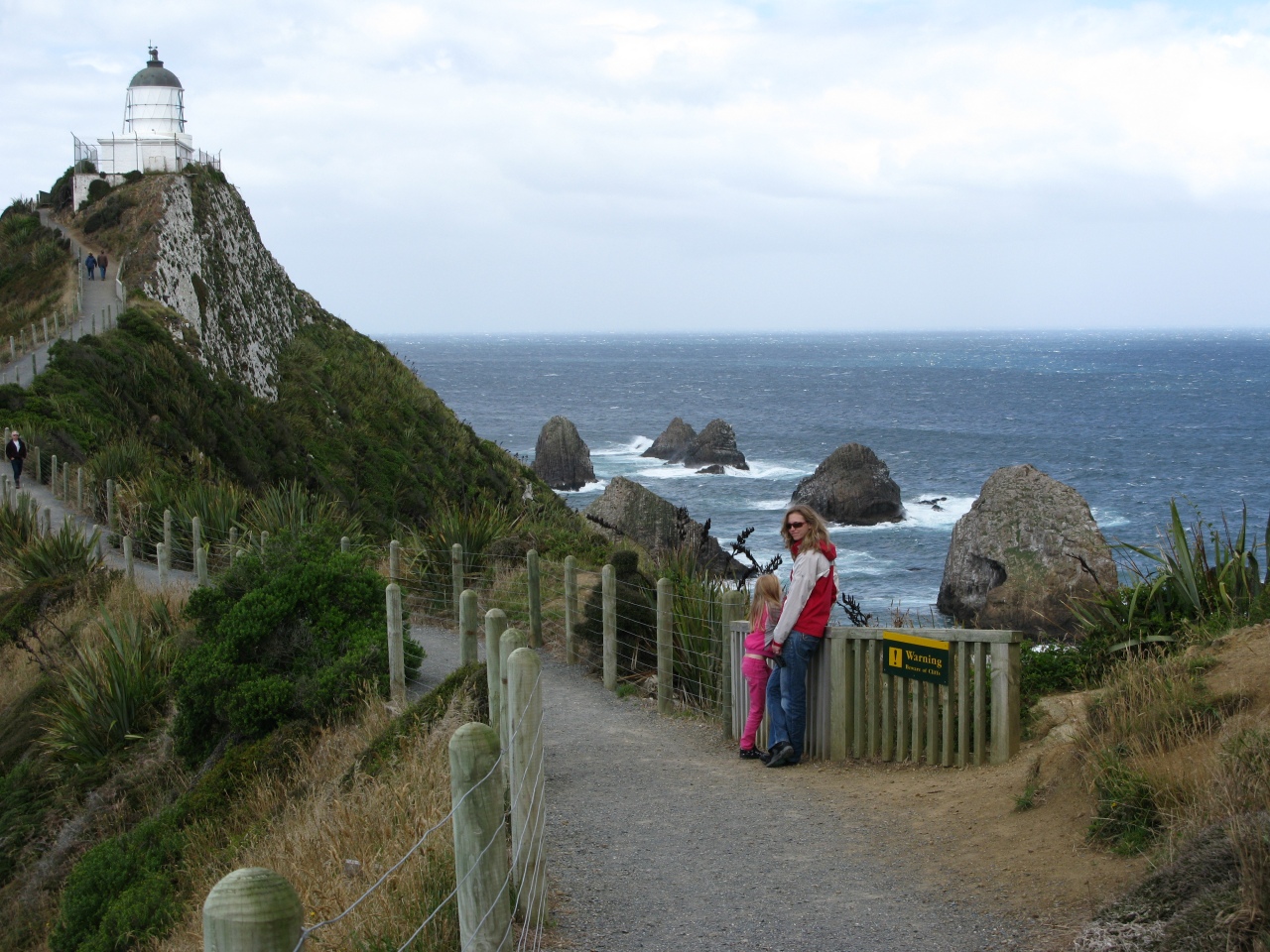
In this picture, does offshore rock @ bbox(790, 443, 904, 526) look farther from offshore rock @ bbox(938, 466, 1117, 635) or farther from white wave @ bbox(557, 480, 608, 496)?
offshore rock @ bbox(938, 466, 1117, 635)

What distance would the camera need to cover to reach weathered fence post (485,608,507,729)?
5.97 metres

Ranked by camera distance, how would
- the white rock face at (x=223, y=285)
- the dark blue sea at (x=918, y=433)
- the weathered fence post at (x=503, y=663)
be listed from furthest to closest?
1. the dark blue sea at (x=918, y=433)
2. the white rock face at (x=223, y=285)
3. the weathered fence post at (x=503, y=663)

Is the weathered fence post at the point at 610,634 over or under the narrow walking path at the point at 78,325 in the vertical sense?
under

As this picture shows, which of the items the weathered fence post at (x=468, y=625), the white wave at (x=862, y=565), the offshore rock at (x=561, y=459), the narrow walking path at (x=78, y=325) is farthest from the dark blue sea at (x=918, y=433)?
the narrow walking path at (x=78, y=325)

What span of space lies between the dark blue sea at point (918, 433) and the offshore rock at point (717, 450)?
1143 millimetres

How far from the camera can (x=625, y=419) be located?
9519 centimetres

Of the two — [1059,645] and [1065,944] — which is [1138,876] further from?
[1059,645]

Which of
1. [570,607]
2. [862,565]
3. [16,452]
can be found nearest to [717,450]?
[862,565]

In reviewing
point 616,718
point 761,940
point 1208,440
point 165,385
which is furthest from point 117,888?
point 1208,440

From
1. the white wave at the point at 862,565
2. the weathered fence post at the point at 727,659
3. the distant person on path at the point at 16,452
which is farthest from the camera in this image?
the white wave at the point at 862,565

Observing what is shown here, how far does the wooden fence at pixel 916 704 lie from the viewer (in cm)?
721

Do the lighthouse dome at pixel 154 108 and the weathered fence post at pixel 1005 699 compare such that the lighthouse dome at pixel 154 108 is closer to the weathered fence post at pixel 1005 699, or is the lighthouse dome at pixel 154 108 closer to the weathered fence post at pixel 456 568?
the weathered fence post at pixel 456 568

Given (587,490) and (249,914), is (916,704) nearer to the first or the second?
(249,914)

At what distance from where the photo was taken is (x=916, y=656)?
7.31 m
